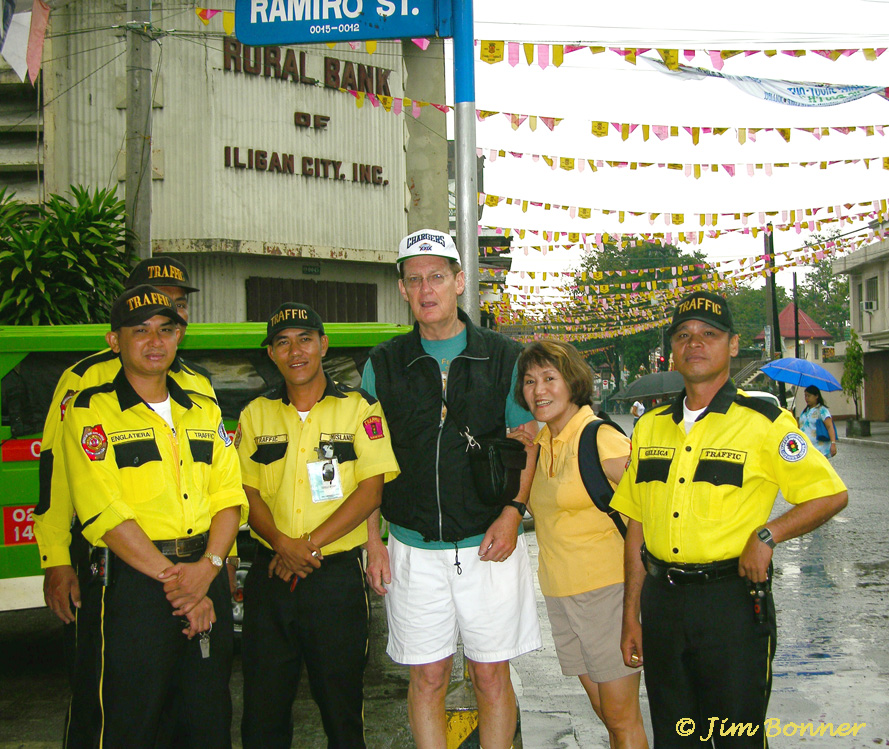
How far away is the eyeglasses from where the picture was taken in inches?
150

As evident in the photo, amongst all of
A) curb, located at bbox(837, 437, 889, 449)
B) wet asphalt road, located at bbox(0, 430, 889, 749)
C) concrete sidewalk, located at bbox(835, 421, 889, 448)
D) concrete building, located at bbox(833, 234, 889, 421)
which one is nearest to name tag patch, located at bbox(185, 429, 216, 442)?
wet asphalt road, located at bbox(0, 430, 889, 749)

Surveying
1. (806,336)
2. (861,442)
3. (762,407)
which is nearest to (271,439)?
(762,407)

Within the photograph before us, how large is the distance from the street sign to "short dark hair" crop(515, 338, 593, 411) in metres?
1.98

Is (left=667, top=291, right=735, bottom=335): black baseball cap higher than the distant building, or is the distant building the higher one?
the distant building

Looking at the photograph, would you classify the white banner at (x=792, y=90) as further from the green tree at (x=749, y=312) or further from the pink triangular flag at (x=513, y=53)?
the green tree at (x=749, y=312)

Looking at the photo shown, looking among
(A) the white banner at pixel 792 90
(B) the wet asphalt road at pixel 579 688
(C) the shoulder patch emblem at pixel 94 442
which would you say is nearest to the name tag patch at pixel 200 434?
(C) the shoulder patch emblem at pixel 94 442

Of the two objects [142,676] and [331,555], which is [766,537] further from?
[142,676]

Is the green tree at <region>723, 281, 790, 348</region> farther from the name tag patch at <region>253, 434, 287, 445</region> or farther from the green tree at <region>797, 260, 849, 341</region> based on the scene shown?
the name tag patch at <region>253, 434, 287, 445</region>

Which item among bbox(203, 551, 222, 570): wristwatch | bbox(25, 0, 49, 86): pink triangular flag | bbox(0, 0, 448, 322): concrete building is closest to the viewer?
bbox(203, 551, 222, 570): wristwatch

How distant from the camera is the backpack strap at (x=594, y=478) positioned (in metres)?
3.61

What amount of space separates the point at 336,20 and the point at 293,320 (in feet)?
6.55

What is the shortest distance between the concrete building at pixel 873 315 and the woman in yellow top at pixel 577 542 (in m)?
35.0

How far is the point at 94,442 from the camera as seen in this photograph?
10.7 feet

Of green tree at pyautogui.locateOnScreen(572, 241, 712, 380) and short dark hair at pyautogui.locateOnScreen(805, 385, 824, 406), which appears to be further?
green tree at pyautogui.locateOnScreen(572, 241, 712, 380)
